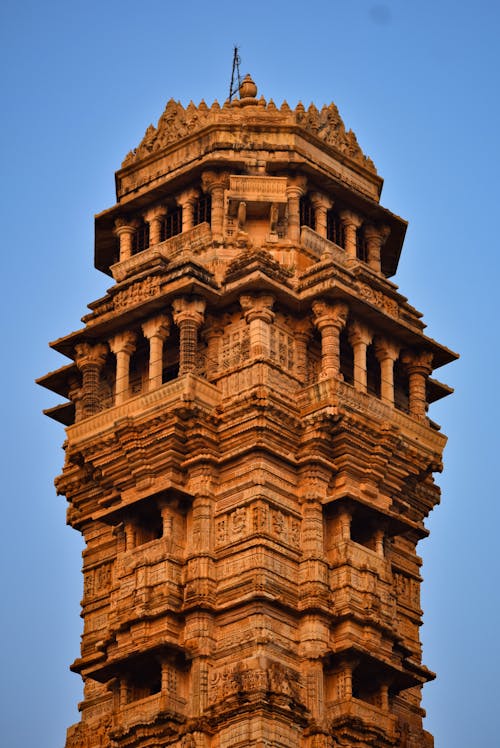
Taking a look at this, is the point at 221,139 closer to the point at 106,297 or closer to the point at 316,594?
the point at 106,297

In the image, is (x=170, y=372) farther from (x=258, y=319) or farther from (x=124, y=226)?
(x=124, y=226)

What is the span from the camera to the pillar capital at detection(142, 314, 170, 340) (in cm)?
5362

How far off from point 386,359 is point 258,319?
3.86m

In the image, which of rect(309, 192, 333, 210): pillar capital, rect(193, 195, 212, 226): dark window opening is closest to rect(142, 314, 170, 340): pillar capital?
rect(193, 195, 212, 226): dark window opening

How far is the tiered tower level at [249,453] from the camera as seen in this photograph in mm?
48875

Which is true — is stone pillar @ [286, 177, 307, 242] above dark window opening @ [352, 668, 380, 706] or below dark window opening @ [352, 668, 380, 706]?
above

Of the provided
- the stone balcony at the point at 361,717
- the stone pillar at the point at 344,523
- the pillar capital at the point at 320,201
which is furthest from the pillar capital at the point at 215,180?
the stone balcony at the point at 361,717

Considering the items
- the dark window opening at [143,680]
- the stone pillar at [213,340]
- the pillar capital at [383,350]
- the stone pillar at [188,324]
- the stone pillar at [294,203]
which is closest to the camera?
the dark window opening at [143,680]

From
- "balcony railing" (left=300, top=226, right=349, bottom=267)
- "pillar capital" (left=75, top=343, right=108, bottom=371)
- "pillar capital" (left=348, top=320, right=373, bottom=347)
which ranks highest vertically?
"balcony railing" (left=300, top=226, right=349, bottom=267)

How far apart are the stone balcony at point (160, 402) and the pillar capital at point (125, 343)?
5.64 feet

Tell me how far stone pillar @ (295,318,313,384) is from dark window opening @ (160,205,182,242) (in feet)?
17.9

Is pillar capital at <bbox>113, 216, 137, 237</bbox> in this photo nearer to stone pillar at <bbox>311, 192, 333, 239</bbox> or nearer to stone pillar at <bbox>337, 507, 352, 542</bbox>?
stone pillar at <bbox>311, 192, 333, 239</bbox>

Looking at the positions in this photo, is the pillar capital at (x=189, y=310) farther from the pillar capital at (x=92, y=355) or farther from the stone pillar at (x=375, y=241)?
the stone pillar at (x=375, y=241)

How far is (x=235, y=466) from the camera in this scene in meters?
51.2
